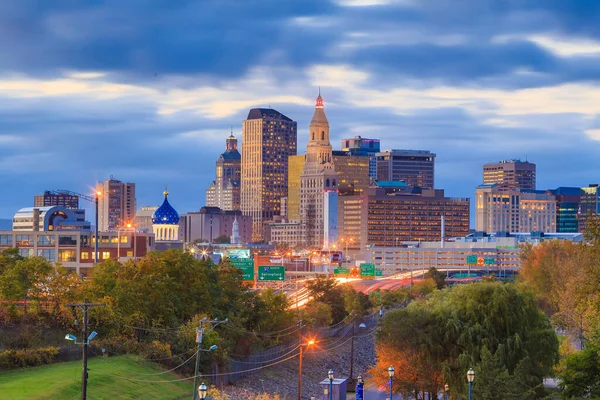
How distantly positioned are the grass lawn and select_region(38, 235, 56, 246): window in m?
81.7

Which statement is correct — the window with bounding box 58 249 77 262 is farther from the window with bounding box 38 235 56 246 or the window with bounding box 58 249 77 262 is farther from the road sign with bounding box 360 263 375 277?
the road sign with bounding box 360 263 375 277

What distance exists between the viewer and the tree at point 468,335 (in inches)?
3007

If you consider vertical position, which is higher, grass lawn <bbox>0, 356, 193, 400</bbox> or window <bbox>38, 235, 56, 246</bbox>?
window <bbox>38, 235, 56, 246</bbox>

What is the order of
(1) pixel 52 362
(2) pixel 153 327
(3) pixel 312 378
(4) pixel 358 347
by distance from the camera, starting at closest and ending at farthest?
(1) pixel 52 362 → (2) pixel 153 327 → (3) pixel 312 378 → (4) pixel 358 347

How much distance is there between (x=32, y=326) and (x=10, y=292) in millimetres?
5664

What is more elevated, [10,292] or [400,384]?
[10,292]

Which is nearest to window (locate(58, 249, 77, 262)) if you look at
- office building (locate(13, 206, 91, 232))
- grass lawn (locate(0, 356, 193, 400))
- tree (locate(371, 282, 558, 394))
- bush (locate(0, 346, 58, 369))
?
office building (locate(13, 206, 91, 232))

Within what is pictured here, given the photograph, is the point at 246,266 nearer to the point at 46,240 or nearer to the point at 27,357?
the point at 46,240

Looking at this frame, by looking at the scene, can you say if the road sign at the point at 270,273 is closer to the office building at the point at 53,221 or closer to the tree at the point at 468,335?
the office building at the point at 53,221

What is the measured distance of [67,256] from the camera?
504ft

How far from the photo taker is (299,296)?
158 metres

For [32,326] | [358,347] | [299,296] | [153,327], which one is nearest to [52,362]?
[32,326]

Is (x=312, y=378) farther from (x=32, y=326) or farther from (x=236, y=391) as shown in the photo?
(x=32, y=326)

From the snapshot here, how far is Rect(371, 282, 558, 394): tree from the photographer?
76.4 metres
